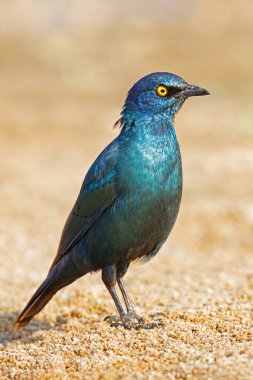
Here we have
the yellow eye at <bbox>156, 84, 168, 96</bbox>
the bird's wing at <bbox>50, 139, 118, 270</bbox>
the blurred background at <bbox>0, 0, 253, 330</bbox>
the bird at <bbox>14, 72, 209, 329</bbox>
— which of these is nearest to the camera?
the bird at <bbox>14, 72, 209, 329</bbox>

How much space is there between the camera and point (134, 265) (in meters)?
8.70

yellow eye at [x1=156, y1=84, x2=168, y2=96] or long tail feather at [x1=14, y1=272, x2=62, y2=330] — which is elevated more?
yellow eye at [x1=156, y1=84, x2=168, y2=96]

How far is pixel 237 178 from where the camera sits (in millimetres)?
12375

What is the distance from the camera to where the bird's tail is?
18.0 ft

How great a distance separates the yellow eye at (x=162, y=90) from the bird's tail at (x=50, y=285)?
1448mm

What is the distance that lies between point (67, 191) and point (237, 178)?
2.93 metres

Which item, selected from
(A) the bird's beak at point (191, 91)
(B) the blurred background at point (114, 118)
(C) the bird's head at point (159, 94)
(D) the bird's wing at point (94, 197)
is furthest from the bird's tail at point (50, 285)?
(A) the bird's beak at point (191, 91)

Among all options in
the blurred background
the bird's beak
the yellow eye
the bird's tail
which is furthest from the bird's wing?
the blurred background

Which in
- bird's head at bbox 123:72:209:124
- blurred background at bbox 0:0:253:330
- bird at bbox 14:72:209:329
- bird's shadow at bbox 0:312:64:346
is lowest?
bird's shadow at bbox 0:312:64:346

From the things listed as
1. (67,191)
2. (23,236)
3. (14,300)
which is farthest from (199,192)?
(14,300)

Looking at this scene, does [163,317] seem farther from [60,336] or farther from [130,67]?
[130,67]

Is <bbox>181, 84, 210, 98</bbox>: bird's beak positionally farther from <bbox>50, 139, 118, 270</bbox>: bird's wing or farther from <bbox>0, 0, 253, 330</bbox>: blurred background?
<bbox>0, 0, 253, 330</bbox>: blurred background

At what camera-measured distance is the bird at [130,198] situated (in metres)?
4.97

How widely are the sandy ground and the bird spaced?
1.55ft
